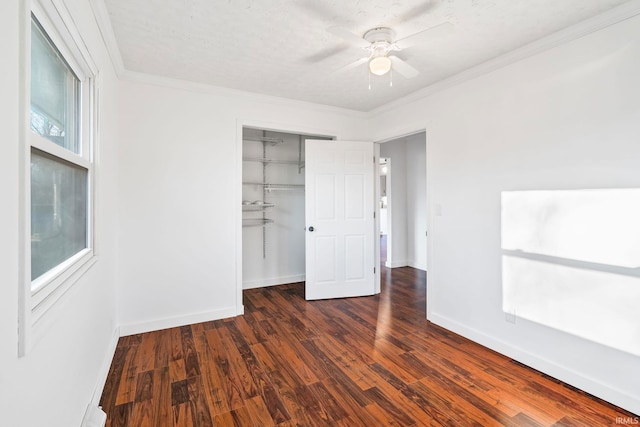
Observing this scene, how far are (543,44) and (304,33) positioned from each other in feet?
5.87

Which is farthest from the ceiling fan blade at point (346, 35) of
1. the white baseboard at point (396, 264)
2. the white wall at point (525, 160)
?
the white baseboard at point (396, 264)

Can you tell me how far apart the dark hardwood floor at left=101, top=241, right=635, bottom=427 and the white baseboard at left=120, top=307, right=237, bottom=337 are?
0.08m

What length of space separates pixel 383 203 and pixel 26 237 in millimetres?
10053

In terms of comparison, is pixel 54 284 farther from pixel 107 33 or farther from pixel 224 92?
pixel 224 92

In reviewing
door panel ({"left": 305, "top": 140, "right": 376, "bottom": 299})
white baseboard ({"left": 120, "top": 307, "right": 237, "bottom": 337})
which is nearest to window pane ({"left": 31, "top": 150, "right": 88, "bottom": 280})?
white baseboard ({"left": 120, "top": 307, "right": 237, "bottom": 337})

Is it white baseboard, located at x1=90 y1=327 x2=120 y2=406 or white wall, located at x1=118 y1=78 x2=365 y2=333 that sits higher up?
white wall, located at x1=118 y1=78 x2=365 y2=333

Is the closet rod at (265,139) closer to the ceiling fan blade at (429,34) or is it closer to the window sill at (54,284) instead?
the ceiling fan blade at (429,34)

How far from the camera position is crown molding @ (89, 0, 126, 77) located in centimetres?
188

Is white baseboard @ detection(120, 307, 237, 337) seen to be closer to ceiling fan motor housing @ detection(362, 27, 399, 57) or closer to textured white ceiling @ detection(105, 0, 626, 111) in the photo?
textured white ceiling @ detection(105, 0, 626, 111)

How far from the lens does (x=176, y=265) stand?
3158 mm

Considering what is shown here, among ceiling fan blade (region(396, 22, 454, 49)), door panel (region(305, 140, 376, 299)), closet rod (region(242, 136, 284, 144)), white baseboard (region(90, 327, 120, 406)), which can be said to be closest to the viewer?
ceiling fan blade (region(396, 22, 454, 49))

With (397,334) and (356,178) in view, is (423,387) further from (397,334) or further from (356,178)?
(356,178)

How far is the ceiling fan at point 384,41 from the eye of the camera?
73.9 inches

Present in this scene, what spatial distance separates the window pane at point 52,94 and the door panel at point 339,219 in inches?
98.9
